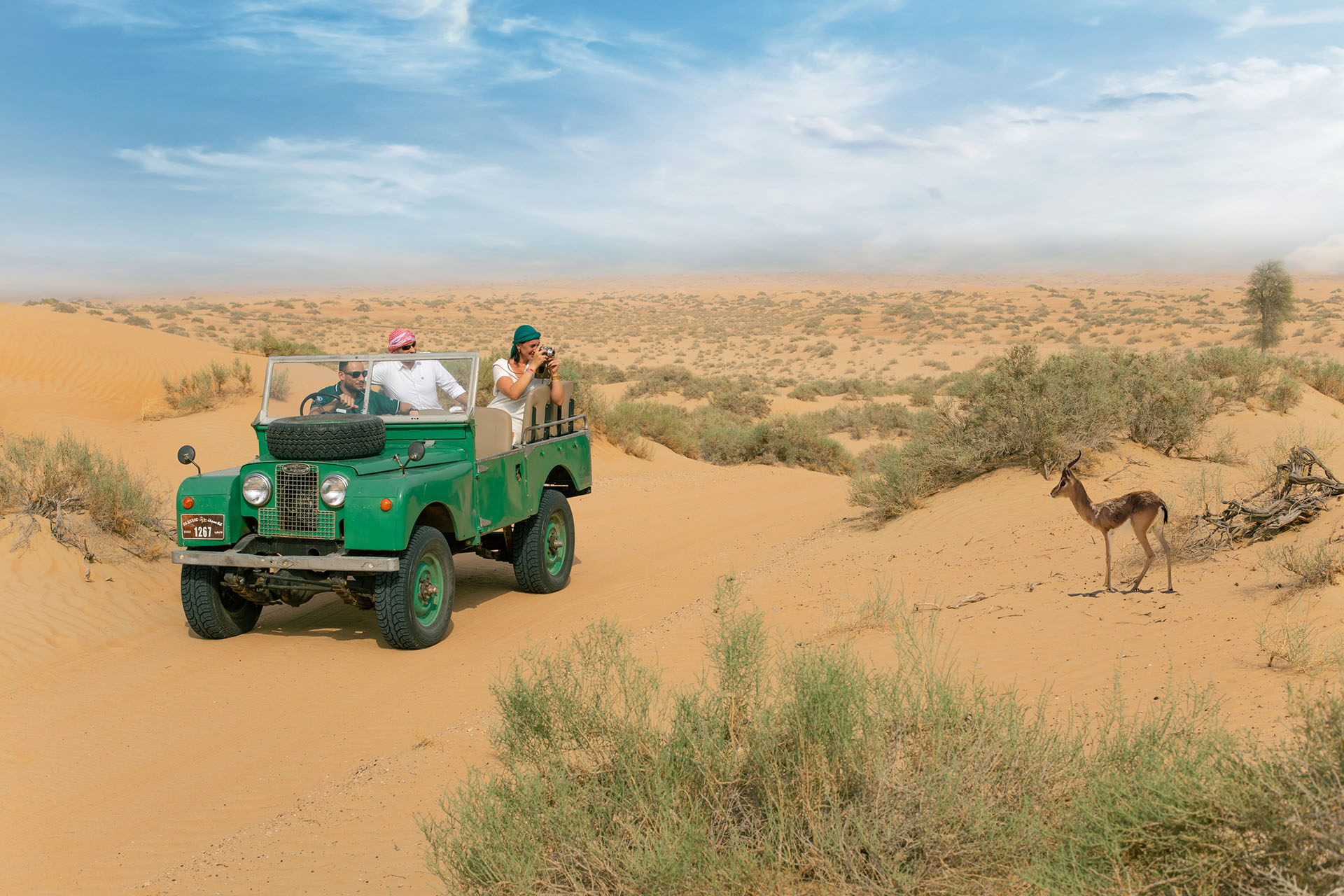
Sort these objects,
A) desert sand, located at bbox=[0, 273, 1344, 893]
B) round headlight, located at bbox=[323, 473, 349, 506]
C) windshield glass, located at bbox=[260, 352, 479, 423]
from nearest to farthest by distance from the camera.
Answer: desert sand, located at bbox=[0, 273, 1344, 893] → round headlight, located at bbox=[323, 473, 349, 506] → windshield glass, located at bbox=[260, 352, 479, 423]

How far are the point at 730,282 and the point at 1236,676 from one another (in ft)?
592

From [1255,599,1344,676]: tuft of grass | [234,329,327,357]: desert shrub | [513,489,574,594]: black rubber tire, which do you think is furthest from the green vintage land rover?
[234,329,327,357]: desert shrub

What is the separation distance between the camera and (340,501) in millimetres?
6090

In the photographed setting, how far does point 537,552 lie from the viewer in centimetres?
805

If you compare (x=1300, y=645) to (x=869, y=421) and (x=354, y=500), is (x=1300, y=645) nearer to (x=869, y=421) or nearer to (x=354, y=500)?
(x=354, y=500)

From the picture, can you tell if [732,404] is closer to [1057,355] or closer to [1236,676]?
[1057,355]

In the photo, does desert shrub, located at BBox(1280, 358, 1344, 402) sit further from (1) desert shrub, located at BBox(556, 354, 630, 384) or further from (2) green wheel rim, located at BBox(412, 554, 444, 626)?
(2) green wheel rim, located at BBox(412, 554, 444, 626)

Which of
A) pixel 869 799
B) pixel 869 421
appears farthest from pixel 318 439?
pixel 869 421

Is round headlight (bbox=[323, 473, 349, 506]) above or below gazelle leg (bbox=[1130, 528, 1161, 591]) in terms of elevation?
above

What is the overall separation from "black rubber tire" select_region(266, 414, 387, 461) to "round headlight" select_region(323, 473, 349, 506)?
0.24 metres

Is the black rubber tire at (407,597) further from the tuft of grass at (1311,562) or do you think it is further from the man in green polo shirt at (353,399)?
the tuft of grass at (1311,562)

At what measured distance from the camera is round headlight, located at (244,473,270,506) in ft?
20.5

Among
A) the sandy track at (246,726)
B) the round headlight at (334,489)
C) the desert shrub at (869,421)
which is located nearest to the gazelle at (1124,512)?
the sandy track at (246,726)

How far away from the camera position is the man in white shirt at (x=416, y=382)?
730cm
